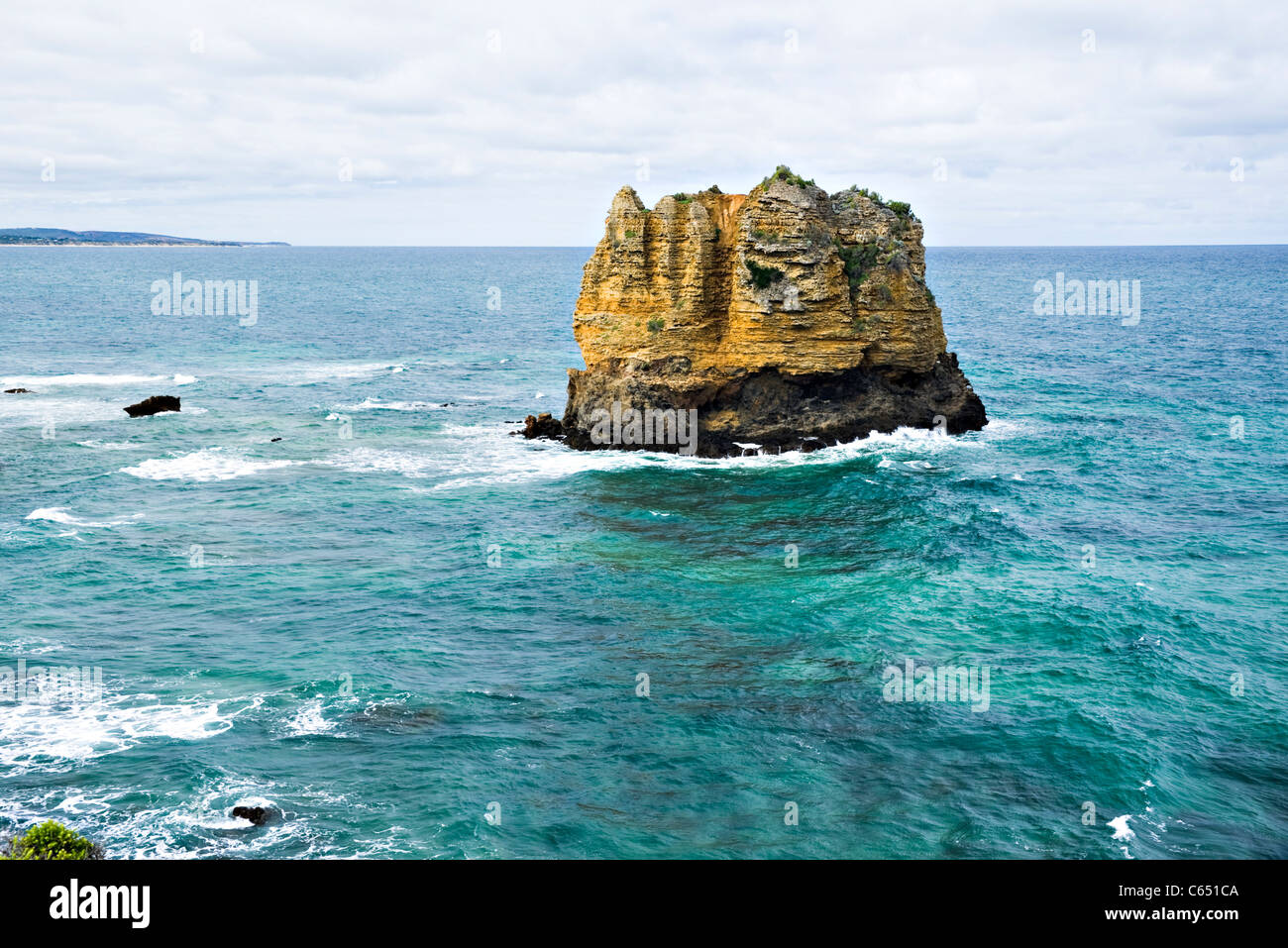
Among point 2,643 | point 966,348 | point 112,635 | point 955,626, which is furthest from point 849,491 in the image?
point 966,348

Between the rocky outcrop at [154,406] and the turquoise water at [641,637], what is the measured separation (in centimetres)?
241

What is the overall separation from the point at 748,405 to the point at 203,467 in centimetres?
3502

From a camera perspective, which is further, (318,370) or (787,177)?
(318,370)

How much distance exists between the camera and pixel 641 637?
41.2m

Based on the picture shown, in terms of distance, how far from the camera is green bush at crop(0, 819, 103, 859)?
80.3ft

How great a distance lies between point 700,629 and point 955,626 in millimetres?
10164

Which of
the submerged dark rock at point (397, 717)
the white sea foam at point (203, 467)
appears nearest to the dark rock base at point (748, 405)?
the white sea foam at point (203, 467)

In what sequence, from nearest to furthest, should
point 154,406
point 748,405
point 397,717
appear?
point 397,717 < point 748,405 < point 154,406

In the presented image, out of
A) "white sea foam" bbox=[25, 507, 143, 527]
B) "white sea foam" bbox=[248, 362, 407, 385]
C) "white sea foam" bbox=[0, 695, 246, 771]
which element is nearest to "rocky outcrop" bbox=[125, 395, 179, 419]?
"white sea foam" bbox=[248, 362, 407, 385]

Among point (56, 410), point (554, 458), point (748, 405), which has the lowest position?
point (554, 458)

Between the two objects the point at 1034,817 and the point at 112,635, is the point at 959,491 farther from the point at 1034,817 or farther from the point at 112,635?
the point at 112,635

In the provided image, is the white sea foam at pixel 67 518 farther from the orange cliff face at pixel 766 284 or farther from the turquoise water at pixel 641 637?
the orange cliff face at pixel 766 284

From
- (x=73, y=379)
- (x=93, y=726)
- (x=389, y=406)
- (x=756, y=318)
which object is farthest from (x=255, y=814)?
(x=73, y=379)

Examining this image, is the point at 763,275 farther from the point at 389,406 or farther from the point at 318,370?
the point at 318,370
